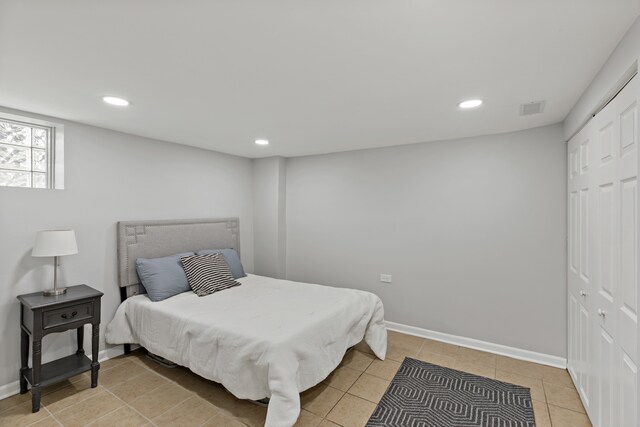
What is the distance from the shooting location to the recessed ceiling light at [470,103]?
2.31m

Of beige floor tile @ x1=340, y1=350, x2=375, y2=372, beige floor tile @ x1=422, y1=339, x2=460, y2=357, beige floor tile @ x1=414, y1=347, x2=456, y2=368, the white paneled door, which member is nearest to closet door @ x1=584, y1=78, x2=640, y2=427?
the white paneled door

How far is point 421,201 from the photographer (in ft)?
12.1

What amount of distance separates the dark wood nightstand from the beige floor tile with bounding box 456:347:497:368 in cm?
346

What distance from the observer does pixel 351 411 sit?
2.33 metres

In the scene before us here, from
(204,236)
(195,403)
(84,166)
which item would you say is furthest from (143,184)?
(195,403)

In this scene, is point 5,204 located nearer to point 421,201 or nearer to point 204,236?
point 204,236

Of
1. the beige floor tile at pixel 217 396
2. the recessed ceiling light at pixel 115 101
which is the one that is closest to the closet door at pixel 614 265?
the beige floor tile at pixel 217 396

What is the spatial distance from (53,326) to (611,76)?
405 cm

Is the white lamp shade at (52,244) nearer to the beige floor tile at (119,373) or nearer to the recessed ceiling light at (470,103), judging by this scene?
the beige floor tile at (119,373)

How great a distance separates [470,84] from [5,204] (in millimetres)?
3638

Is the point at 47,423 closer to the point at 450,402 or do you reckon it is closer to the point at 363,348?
the point at 363,348

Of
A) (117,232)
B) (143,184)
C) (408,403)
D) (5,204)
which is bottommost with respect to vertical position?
(408,403)

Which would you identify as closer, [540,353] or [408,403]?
[408,403]

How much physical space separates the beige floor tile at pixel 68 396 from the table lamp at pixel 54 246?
2.68ft
